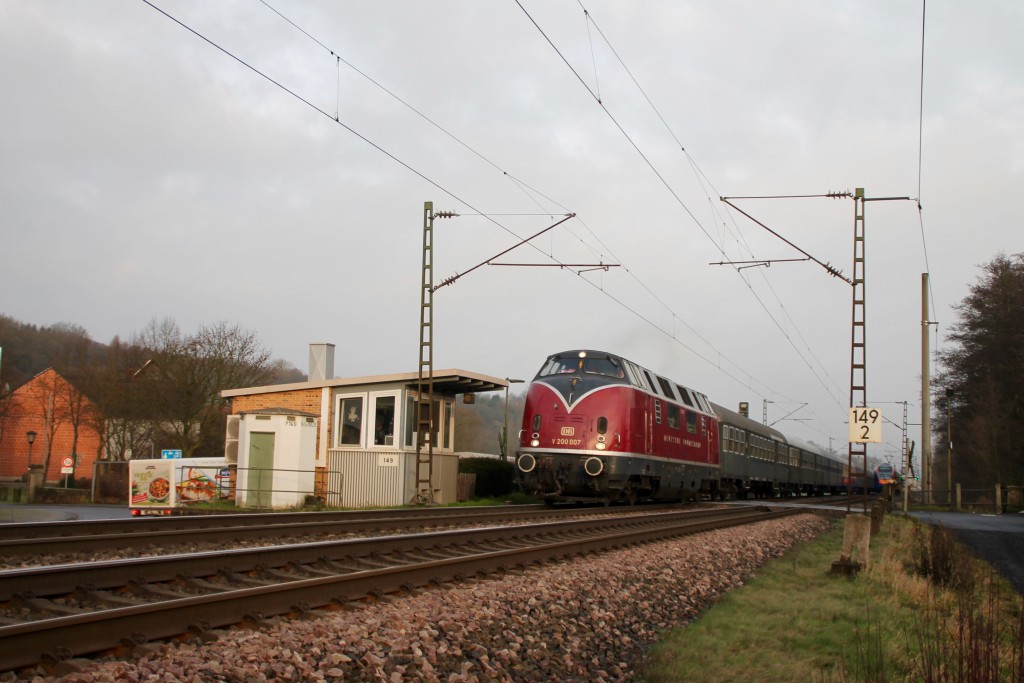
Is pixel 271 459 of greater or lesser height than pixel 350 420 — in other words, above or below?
below

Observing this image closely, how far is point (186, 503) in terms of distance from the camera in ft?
79.6

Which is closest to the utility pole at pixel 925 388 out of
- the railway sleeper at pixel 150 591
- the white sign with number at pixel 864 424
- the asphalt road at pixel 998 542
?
the asphalt road at pixel 998 542

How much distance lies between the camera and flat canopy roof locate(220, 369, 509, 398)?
1009 inches

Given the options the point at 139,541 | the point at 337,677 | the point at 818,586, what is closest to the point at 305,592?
the point at 337,677

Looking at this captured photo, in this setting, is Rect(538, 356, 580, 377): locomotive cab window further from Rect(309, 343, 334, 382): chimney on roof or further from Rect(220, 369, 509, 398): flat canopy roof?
Rect(309, 343, 334, 382): chimney on roof

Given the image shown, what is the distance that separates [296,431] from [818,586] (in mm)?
15669

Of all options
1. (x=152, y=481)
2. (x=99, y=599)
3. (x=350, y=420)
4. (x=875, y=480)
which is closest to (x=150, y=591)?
(x=99, y=599)

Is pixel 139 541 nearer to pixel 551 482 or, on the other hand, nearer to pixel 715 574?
pixel 715 574

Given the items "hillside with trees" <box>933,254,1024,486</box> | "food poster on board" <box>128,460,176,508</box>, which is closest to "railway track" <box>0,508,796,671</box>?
"food poster on board" <box>128,460,176,508</box>

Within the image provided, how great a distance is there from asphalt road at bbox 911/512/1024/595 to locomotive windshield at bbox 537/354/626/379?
8529 millimetres

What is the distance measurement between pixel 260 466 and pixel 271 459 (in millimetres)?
387

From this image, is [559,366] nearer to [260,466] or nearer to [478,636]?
[260,466]

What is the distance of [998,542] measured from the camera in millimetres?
20391

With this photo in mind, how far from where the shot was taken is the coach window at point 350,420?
26281mm
